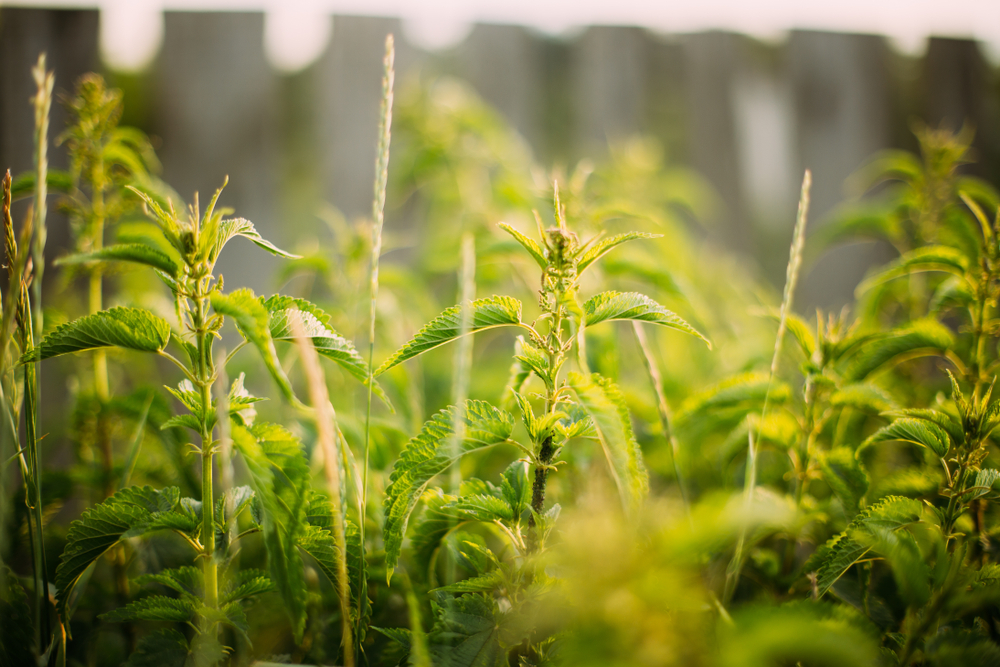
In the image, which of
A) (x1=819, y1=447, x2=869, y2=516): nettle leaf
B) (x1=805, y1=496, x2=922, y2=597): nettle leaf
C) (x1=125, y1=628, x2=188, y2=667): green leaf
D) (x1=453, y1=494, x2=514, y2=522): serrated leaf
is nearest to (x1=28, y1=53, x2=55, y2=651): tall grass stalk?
(x1=125, y1=628, x2=188, y2=667): green leaf

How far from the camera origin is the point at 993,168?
288cm

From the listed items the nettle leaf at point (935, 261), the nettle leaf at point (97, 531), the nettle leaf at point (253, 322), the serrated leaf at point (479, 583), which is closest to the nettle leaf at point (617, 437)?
the serrated leaf at point (479, 583)

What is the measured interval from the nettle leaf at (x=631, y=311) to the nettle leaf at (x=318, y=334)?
0.35 m

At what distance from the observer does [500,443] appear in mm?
737

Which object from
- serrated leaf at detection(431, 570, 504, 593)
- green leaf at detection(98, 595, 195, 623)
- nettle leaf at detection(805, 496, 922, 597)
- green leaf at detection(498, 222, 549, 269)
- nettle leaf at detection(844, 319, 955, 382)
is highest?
green leaf at detection(498, 222, 549, 269)

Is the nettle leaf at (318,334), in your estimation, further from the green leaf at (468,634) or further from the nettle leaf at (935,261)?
the nettle leaf at (935,261)

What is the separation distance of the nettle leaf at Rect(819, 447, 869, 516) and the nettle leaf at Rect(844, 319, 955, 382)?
0.20 m

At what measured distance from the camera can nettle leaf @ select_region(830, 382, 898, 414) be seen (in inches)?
37.0

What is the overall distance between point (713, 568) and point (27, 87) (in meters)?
3.43

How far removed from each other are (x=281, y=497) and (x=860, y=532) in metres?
0.84

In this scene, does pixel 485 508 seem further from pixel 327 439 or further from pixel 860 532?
pixel 860 532

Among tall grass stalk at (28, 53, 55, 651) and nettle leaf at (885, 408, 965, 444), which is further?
nettle leaf at (885, 408, 965, 444)

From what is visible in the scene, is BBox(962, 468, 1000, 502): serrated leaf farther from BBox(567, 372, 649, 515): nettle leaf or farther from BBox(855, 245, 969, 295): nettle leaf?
BBox(567, 372, 649, 515): nettle leaf

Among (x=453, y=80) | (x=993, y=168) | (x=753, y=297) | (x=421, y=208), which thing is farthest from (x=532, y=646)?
(x=993, y=168)
